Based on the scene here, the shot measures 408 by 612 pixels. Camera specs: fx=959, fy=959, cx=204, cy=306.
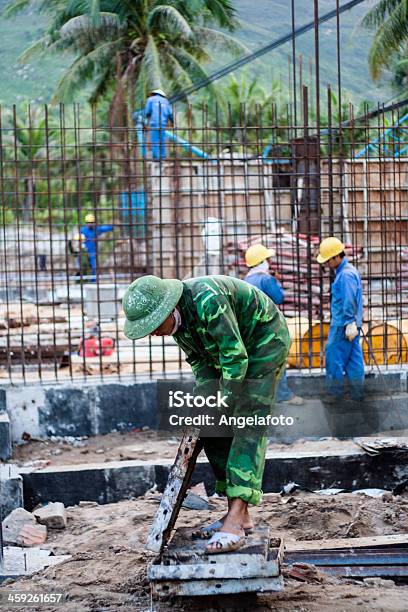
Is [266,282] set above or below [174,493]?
above

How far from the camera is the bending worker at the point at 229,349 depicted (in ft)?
15.5

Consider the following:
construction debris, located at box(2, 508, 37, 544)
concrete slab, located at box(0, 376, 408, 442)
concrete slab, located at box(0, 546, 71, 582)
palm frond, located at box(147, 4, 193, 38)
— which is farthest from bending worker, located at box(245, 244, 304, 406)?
palm frond, located at box(147, 4, 193, 38)

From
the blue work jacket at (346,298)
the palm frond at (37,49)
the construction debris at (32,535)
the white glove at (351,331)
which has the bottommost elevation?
the construction debris at (32,535)

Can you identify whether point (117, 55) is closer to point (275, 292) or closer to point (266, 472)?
point (275, 292)

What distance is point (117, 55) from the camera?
31734 millimetres

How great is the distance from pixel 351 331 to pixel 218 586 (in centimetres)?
517

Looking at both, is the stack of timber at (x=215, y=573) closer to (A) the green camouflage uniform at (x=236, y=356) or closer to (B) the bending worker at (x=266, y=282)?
(A) the green camouflage uniform at (x=236, y=356)

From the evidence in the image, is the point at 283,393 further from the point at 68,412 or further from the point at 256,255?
the point at 68,412

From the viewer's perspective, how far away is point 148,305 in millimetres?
4719

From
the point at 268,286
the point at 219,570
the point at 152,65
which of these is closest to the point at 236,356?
the point at 219,570

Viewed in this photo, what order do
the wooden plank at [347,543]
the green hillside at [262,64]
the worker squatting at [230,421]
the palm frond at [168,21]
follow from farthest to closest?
the green hillside at [262,64], the palm frond at [168,21], the wooden plank at [347,543], the worker squatting at [230,421]

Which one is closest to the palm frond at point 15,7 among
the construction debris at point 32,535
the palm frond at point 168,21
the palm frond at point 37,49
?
the palm frond at point 37,49

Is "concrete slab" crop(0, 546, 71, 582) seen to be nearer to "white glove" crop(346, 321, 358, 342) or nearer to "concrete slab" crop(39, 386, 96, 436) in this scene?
"concrete slab" crop(39, 386, 96, 436)

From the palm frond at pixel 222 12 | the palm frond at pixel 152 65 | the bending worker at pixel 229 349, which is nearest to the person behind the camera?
the bending worker at pixel 229 349
